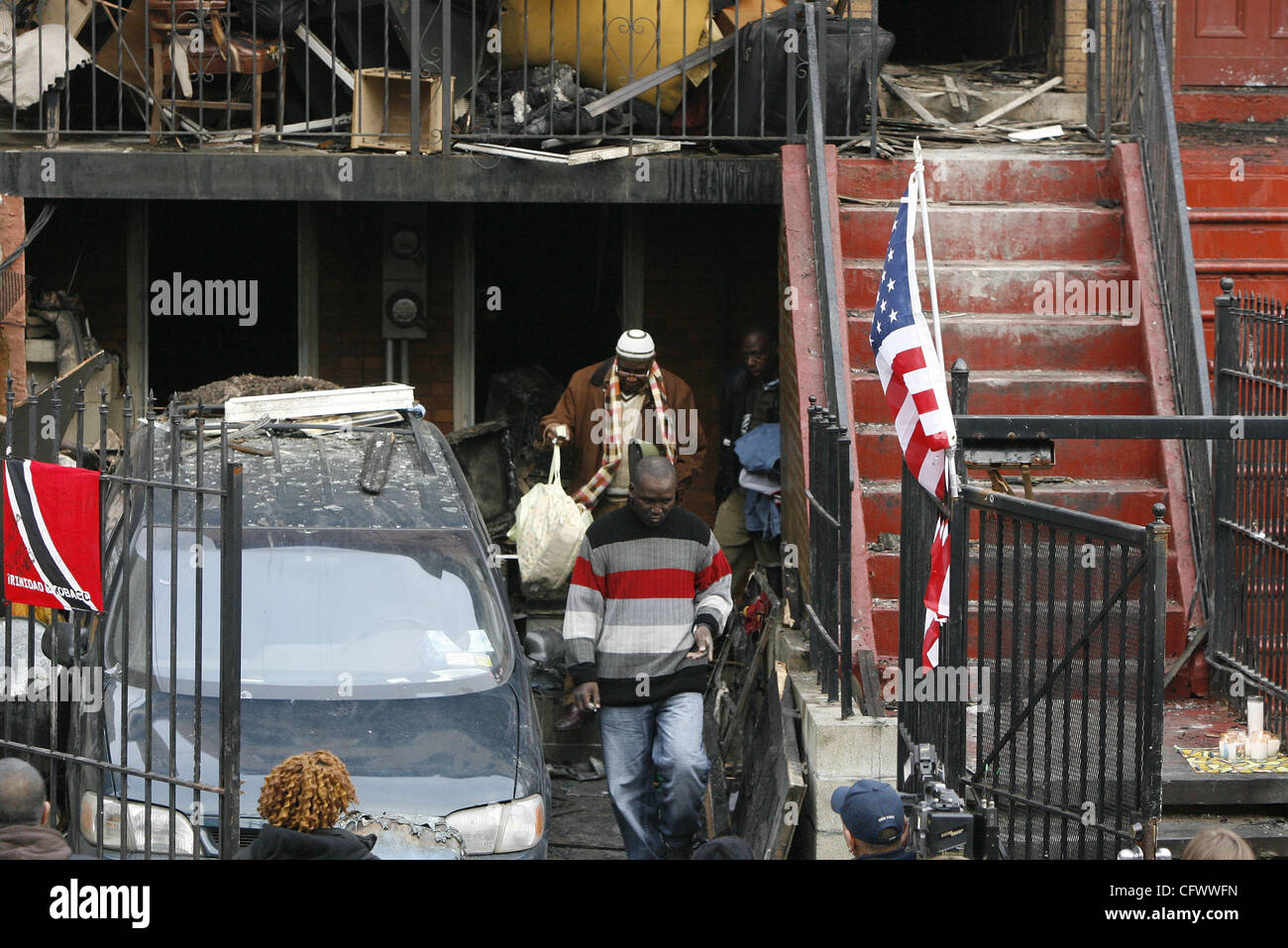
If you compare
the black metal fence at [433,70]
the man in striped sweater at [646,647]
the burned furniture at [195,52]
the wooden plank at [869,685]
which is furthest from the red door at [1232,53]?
the man in striped sweater at [646,647]

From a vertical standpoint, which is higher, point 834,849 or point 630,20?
point 630,20

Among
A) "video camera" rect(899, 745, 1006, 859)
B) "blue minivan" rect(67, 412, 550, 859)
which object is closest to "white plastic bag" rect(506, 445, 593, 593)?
"blue minivan" rect(67, 412, 550, 859)

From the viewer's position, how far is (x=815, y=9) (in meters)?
10.0

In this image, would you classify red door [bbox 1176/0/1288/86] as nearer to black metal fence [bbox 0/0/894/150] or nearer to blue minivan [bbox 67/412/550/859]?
black metal fence [bbox 0/0/894/150]

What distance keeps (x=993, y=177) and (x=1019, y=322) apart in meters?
1.20

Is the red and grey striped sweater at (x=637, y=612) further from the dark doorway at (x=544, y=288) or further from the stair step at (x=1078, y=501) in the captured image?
the dark doorway at (x=544, y=288)

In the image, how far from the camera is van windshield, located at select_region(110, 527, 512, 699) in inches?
254

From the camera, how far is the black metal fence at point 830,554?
6965 millimetres

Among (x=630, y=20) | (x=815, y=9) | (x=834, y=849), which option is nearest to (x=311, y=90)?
(x=630, y=20)

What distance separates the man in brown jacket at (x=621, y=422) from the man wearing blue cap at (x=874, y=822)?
4947 mm

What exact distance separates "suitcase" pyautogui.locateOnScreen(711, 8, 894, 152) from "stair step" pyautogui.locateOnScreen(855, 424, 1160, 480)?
2.50 metres

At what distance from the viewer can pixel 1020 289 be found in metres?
9.06
